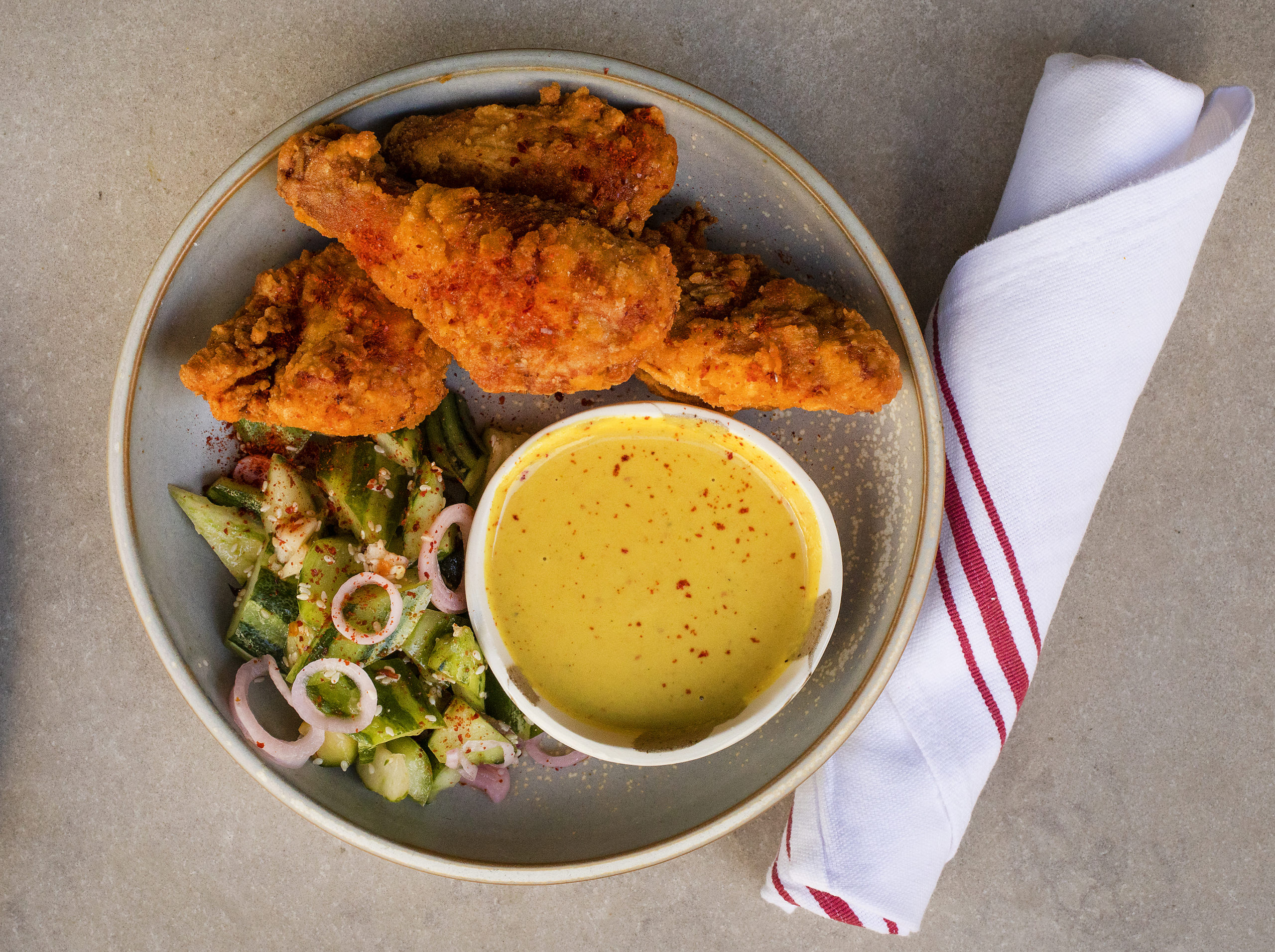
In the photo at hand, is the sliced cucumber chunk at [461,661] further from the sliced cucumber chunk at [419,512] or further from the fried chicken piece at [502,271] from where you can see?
the fried chicken piece at [502,271]

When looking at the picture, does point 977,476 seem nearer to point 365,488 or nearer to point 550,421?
point 550,421

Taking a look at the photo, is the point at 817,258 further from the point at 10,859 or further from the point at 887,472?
the point at 10,859

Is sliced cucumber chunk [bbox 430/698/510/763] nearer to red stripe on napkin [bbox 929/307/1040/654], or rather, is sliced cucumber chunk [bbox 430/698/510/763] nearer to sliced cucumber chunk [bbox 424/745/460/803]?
sliced cucumber chunk [bbox 424/745/460/803]

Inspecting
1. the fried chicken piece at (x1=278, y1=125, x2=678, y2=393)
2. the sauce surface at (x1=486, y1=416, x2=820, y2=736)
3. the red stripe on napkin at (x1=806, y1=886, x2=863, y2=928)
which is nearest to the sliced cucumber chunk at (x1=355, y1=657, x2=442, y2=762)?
the sauce surface at (x1=486, y1=416, x2=820, y2=736)

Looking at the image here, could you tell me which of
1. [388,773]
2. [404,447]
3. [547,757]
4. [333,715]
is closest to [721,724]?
[547,757]

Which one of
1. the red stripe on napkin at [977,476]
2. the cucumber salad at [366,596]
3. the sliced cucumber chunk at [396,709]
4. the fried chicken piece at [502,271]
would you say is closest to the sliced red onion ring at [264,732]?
the cucumber salad at [366,596]

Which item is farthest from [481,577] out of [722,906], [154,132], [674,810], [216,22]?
[216,22]
